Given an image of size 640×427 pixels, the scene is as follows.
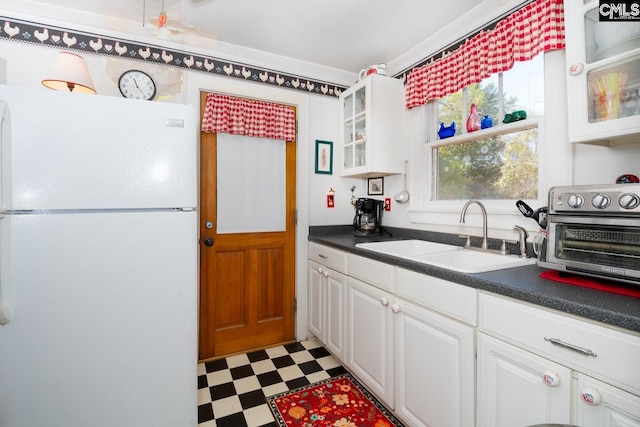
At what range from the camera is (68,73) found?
1.62 metres

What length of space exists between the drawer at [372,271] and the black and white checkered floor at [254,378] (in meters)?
0.79

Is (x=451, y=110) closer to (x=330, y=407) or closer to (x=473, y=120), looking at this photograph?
(x=473, y=120)

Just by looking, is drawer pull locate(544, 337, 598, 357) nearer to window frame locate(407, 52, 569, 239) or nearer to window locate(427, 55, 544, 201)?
window frame locate(407, 52, 569, 239)

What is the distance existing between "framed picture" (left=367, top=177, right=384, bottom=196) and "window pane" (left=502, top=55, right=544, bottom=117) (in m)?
1.12

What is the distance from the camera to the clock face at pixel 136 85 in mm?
1967

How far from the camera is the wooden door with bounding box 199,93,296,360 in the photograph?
7.34ft

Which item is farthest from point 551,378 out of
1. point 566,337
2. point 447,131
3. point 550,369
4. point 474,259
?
point 447,131

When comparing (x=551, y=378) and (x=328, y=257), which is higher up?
(x=328, y=257)

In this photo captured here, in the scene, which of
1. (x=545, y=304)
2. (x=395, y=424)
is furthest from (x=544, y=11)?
(x=395, y=424)

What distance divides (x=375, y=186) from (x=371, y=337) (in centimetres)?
143

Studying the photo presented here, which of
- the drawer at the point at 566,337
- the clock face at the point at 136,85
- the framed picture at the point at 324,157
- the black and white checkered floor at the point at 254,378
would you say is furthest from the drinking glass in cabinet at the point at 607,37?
the clock face at the point at 136,85

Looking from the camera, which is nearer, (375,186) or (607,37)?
(607,37)

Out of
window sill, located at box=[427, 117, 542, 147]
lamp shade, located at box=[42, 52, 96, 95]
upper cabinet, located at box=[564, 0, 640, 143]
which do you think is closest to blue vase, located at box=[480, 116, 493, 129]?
window sill, located at box=[427, 117, 542, 147]

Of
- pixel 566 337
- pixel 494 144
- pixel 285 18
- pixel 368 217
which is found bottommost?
pixel 566 337
